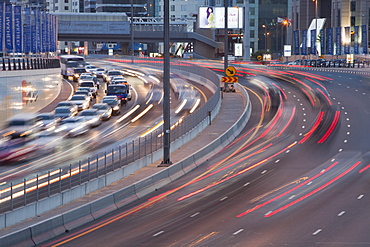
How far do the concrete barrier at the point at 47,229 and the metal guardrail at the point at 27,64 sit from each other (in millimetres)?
35431

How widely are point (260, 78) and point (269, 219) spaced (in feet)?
212

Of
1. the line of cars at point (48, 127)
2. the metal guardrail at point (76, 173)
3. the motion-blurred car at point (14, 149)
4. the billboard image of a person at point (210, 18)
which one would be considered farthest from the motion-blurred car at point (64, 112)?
the billboard image of a person at point (210, 18)

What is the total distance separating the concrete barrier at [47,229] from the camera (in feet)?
76.0

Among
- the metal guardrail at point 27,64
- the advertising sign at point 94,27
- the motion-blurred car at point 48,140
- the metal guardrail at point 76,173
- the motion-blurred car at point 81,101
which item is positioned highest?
the advertising sign at point 94,27

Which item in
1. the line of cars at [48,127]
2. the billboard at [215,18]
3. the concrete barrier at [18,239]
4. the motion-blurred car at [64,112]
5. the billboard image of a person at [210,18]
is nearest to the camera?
the concrete barrier at [18,239]

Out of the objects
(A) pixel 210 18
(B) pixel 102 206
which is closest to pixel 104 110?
(B) pixel 102 206

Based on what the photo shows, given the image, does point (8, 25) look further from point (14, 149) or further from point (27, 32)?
point (14, 149)

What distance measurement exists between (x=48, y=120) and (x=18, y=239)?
86.7 ft

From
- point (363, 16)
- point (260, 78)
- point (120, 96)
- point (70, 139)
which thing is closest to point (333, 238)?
point (70, 139)

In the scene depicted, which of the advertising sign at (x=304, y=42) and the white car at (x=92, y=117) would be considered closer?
the white car at (x=92, y=117)

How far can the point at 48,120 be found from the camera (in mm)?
48250

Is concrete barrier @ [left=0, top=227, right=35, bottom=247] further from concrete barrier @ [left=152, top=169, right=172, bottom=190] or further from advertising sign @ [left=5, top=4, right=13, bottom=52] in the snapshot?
advertising sign @ [left=5, top=4, right=13, bottom=52]

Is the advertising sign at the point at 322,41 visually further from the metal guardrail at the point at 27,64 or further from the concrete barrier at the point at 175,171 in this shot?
the concrete barrier at the point at 175,171

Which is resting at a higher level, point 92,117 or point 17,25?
point 17,25
